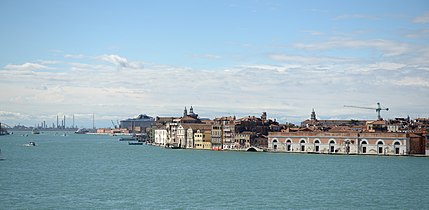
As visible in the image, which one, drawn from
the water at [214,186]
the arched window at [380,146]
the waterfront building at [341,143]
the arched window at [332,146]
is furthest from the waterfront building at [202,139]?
the water at [214,186]

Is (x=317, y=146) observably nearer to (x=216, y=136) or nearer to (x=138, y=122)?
(x=216, y=136)

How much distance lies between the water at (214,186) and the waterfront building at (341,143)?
1109cm

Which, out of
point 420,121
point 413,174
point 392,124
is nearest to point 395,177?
point 413,174

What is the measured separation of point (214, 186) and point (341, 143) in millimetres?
29003

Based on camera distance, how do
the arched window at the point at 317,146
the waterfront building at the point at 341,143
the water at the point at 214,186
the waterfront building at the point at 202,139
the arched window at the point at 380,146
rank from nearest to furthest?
the water at the point at 214,186 → the waterfront building at the point at 341,143 → the arched window at the point at 380,146 → the arched window at the point at 317,146 → the waterfront building at the point at 202,139

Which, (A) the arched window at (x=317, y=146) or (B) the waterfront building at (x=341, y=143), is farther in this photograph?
(A) the arched window at (x=317, y=146)

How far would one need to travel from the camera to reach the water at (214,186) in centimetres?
2414

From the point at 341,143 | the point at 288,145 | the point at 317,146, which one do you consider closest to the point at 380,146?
the point at 341,143

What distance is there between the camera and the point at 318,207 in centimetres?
2352

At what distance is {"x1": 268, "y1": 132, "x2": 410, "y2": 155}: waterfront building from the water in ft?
36.4

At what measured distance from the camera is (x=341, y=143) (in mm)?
56750

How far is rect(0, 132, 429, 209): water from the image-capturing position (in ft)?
79.2

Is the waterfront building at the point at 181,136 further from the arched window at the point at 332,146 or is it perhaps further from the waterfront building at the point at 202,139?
the arched window at the point at 332,146

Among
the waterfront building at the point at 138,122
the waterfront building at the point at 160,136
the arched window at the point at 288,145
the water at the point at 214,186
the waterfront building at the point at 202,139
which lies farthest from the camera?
the waterfront building at the point at 138,122
